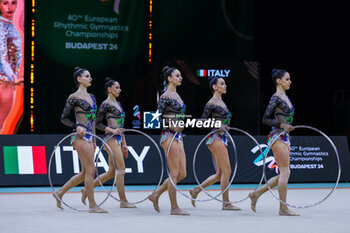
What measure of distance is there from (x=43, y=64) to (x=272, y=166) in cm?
590

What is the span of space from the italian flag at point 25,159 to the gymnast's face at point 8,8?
3614 mm

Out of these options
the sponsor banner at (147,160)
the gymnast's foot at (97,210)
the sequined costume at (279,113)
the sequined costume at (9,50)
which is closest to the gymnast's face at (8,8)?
the sequined costume at (9,50)

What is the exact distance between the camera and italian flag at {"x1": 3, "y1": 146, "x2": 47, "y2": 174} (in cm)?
1267

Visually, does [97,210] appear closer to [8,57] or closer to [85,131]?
[85,131]

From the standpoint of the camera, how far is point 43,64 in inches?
610

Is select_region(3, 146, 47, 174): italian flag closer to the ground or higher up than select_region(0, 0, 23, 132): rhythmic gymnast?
closer to the ground

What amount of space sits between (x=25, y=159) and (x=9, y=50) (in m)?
3.26

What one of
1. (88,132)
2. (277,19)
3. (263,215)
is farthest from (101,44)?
(263,215)

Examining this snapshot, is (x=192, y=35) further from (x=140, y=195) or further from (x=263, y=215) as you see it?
(x=263, y=215)

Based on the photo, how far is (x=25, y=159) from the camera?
12.7 meters

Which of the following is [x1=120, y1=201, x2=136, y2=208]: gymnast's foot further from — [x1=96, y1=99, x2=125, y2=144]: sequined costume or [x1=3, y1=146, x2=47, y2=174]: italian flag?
[x1=3, y1=146, x2=47, y2=174]: italian flag

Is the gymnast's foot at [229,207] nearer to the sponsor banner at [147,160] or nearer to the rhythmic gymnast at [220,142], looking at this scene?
the rhythmic gymnast at [220,142]

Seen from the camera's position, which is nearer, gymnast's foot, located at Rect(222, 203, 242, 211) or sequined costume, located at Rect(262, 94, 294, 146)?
sequined costume, located at Rect(262, 94, 294, 146)

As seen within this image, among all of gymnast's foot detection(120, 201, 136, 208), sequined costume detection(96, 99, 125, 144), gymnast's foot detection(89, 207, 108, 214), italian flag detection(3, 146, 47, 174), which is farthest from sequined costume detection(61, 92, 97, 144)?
italian flag detection(3, 146, 47, 174)
